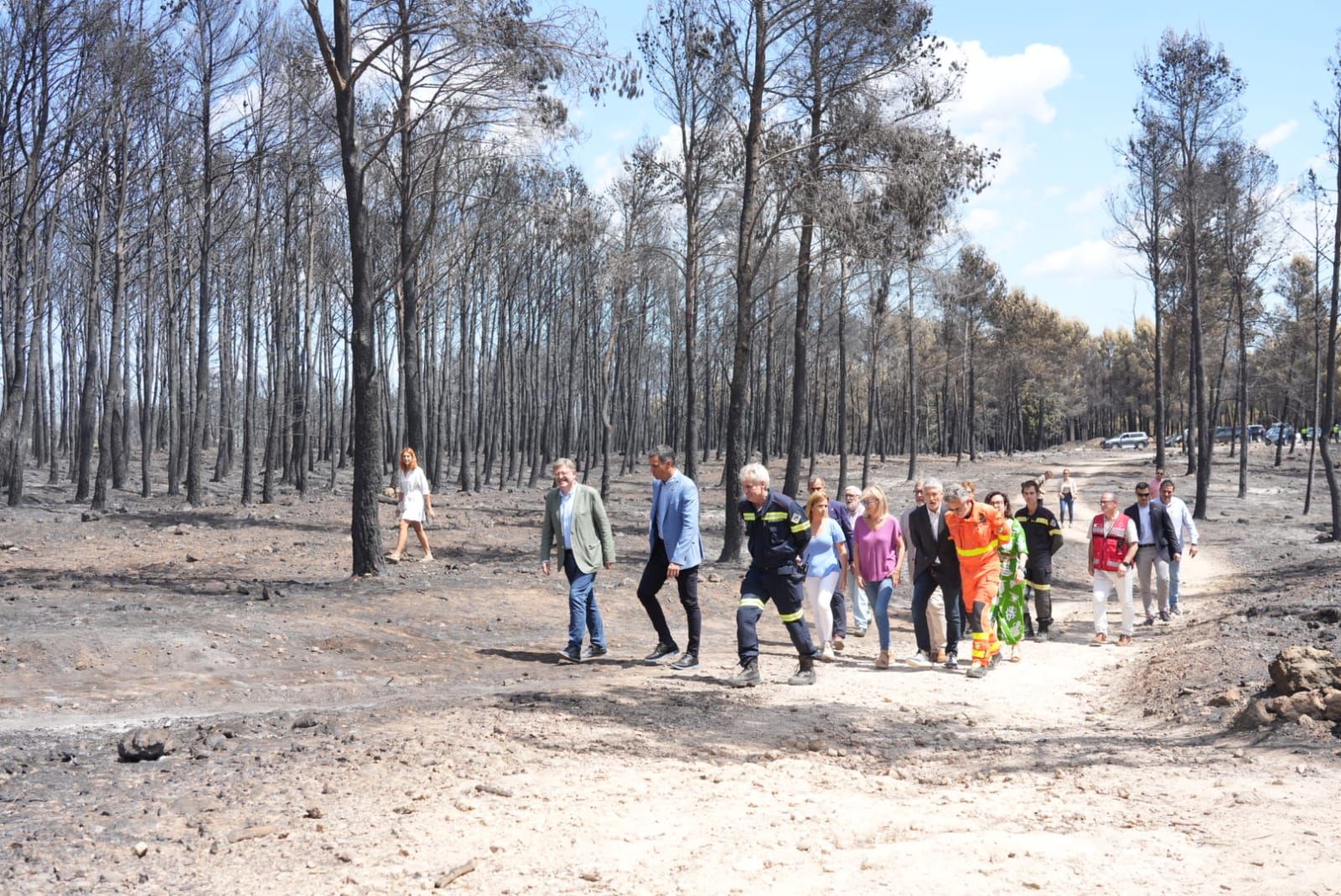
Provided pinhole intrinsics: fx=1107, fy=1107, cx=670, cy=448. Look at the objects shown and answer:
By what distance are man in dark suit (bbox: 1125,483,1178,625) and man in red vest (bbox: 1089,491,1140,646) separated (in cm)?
144

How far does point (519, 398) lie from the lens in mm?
47469

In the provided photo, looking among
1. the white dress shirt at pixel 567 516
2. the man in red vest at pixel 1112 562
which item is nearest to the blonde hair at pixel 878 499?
the white dress shirt at pixel 567 516

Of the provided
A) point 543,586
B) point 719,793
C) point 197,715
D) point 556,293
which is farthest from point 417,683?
point 556,293

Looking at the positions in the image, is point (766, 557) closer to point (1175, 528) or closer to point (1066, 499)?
point (1175, 528)

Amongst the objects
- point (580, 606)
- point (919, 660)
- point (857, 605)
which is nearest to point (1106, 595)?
point (857, 605)

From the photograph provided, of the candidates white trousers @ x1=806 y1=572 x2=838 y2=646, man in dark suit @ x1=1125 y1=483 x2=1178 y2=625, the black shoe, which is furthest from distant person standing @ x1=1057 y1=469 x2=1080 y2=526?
the black shoe

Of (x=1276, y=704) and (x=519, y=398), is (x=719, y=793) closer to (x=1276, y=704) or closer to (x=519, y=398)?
(x=1276, y=704)

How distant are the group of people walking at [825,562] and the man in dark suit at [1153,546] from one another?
1.65 metres

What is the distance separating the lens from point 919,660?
1110cm

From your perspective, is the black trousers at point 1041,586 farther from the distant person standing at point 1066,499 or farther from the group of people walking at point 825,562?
the distant person standing at point 1066,499

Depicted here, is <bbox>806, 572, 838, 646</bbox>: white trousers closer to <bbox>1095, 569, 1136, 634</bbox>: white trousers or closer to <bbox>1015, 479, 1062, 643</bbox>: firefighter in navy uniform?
<bbox>1015, 479, 1062, 643</bbox>: firefighter in navy uniform

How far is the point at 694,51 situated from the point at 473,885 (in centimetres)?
1754

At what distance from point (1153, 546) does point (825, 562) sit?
20.9 ft

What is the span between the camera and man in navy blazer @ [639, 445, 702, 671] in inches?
377
